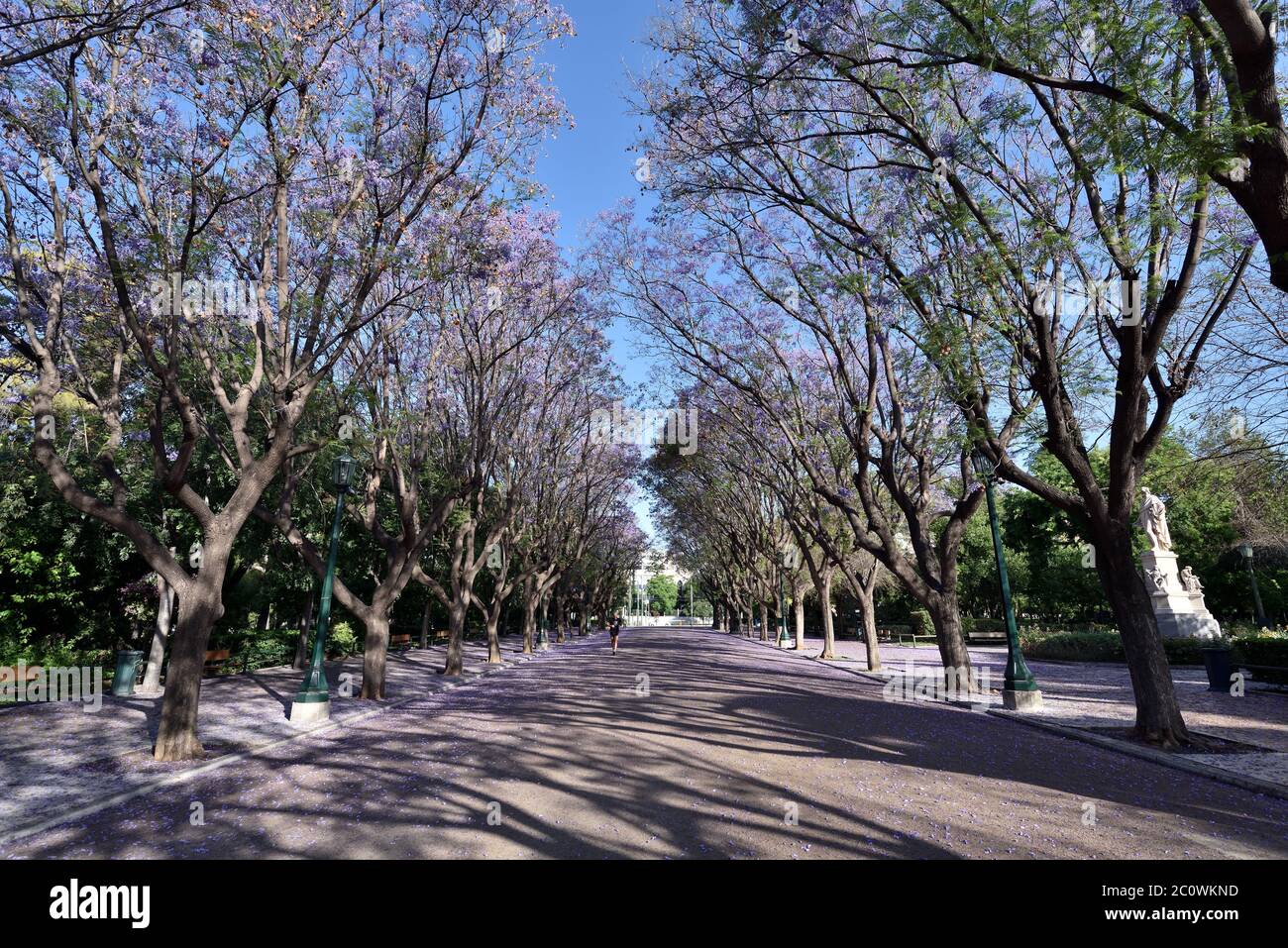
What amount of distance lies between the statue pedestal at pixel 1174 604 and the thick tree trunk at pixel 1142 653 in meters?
16.3

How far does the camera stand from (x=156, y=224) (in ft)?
30.5

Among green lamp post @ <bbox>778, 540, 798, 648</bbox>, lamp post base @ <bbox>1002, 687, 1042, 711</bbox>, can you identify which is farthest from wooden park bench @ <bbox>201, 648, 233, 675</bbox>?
green lamp post @ <bbox>778, 540, 798, 648</bbox>

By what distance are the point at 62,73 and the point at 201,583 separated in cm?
687

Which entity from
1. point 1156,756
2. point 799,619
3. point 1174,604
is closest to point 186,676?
point 1156,756

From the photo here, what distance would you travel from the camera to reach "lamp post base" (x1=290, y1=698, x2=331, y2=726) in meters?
11.7

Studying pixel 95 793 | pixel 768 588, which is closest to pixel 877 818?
pixel 95 793

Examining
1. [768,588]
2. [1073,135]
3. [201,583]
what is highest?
[1073,135]

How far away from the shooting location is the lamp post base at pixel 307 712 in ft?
38.4

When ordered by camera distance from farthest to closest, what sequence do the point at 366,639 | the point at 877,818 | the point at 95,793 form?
the point at 366,639
the point at 95,793
the point at 877,818

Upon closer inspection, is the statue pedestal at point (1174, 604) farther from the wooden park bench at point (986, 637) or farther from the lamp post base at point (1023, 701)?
the wooden park bench at point (986, 637)

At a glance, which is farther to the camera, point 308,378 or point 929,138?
point 308,378

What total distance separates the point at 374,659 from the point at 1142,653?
583 inches

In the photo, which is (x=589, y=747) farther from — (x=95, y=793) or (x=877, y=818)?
Result: (x=95, y=793)

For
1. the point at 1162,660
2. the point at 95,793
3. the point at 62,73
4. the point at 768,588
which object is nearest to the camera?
the point at 95,793
